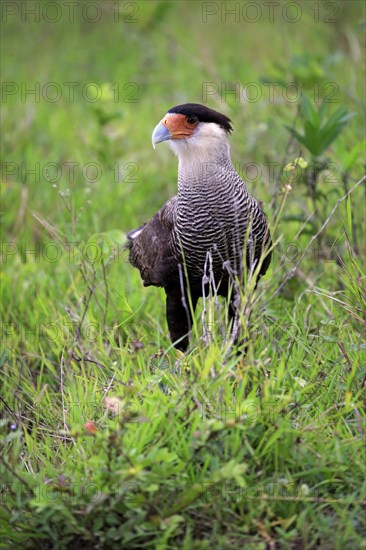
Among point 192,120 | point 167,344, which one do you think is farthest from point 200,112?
point 167,344

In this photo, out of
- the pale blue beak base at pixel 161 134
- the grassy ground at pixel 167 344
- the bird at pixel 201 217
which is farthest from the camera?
the pale blue beak base at pixel 161 134

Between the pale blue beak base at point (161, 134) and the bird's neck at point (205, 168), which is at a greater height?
the pale blue beak base at point (161, 134)

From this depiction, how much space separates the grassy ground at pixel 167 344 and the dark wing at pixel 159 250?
162 mm

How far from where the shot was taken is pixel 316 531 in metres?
2.82

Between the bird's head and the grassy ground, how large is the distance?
43cm

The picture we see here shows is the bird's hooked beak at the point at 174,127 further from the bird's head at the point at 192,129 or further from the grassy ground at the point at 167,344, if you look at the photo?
the grassy ground at the point at 167,344

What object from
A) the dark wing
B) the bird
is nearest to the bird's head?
the bird

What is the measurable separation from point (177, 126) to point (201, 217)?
0.47m

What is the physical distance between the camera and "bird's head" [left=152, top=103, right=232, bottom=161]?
4008mm

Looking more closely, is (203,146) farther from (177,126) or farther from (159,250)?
(159,250)

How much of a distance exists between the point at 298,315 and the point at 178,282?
0.61 metres

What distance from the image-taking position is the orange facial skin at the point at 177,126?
13.2 feet

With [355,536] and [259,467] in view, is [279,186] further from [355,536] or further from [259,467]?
[355,536]

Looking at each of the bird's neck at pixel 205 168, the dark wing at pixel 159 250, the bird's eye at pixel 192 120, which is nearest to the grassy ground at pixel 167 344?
the dark wing at pixel 159 250
